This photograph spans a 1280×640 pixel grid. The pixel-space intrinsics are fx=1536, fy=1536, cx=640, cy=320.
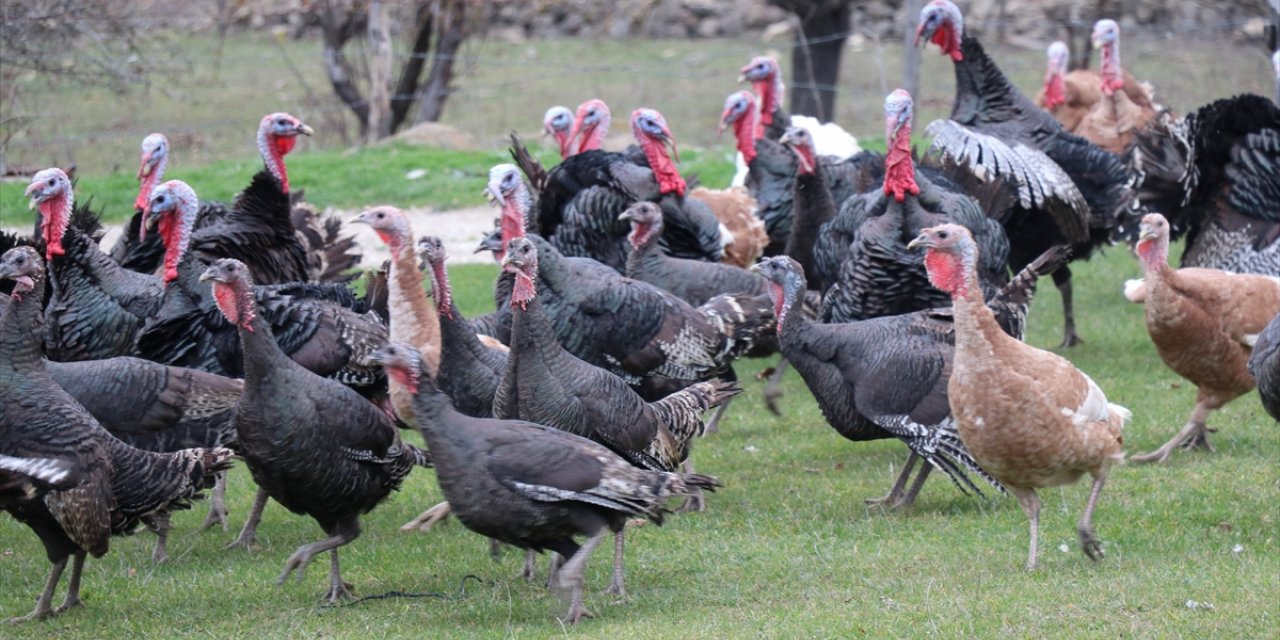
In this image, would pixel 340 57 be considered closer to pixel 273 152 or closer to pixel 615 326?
pixel 273 152

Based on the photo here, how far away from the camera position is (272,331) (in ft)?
24.4

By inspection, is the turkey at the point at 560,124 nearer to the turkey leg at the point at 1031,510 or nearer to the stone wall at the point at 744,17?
the turkey leg at the point at 1031,510

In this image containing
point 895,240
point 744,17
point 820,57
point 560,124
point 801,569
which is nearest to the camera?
point 801,569

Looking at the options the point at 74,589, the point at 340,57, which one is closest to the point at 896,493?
the point at 74,589

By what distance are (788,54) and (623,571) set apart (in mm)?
18930

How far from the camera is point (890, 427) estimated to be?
6816 millimetres

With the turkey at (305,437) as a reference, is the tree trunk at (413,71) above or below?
below

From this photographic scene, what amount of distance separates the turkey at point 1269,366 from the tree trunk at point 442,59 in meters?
12.4

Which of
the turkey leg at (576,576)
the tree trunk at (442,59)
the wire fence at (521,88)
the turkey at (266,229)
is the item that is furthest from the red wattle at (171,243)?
the tree trunk at (442,59)

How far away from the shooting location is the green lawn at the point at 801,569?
542 cm

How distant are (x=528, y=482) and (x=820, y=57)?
14.2 meters

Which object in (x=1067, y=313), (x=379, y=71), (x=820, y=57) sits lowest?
(x=379, y=71)

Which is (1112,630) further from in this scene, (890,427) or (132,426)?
(132,426)

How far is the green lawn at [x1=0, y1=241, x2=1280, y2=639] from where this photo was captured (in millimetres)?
5418
